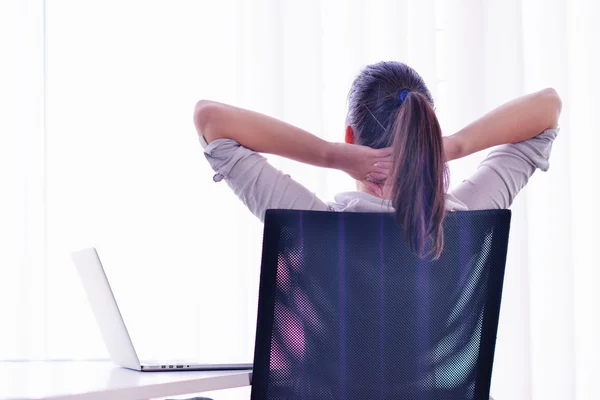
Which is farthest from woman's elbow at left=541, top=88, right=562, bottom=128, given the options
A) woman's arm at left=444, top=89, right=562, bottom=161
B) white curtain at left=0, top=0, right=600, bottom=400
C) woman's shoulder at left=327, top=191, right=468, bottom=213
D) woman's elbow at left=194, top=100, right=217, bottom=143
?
white curtain at left=0, top=0, right=600, bottom=400

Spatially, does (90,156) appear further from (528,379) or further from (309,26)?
(528,379)

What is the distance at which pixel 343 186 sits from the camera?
2.31 m

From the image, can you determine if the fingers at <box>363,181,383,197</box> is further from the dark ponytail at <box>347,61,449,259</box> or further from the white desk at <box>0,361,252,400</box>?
the white desk at <box>0,361,252,400</box>

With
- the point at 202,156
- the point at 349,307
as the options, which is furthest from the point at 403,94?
the point at 202,156

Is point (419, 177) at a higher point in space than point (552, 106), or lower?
lower

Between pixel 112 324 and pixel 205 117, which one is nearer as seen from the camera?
pixel 205 117

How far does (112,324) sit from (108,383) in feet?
0.73

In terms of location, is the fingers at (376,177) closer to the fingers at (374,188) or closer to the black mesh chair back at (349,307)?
the fingers at (374,188)

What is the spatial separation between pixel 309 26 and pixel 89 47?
740mm

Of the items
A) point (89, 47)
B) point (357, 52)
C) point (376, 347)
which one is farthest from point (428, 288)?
point (89, 47)

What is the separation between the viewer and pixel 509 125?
1.25 meters

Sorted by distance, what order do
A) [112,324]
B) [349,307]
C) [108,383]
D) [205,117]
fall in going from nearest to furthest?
[349,307]
[108,383]
[205,117]
[112,324]

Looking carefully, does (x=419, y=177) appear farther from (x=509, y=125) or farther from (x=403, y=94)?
(x=509, y=125)

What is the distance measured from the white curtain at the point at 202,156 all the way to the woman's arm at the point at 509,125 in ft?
3.47
